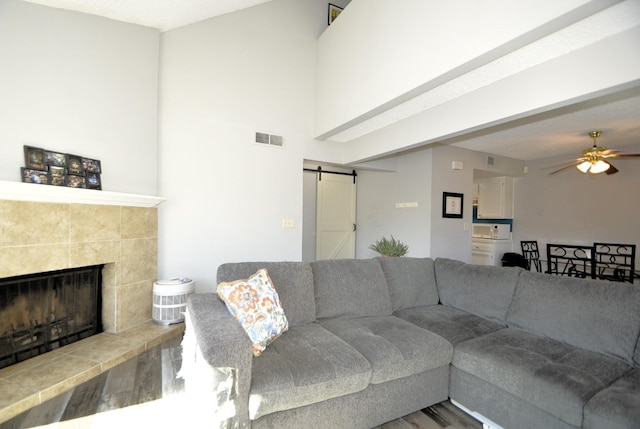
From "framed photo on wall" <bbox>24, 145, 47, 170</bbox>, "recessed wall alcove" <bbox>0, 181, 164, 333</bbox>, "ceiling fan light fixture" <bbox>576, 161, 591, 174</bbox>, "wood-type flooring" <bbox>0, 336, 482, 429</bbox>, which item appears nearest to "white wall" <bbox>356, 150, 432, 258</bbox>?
"ceiling fan light fixture" <bbox>576, 161, 591, 174</bbox>

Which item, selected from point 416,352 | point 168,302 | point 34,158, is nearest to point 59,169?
point 34,158

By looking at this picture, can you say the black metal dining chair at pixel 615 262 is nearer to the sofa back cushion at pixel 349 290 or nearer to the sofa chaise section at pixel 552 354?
the sofa chaise section at pixel 552 354

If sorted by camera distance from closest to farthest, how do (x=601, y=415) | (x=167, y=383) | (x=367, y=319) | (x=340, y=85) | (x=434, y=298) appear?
(x=601, y=415) → (x=167, y=383) → (x=367, y=319) → (x=434, y=298) → (x=340, y=85)

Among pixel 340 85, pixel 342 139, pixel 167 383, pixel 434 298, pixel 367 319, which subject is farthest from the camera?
pixel 342 139

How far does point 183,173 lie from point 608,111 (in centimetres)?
477

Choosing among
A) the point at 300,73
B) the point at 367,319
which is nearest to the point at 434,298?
the point at 367,319

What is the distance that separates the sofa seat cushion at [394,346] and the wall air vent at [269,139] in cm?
259

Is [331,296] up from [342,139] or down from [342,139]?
down

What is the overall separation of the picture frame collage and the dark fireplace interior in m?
0.72

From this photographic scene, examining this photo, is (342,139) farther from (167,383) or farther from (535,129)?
(167,383)

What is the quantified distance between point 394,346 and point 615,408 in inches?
39.5

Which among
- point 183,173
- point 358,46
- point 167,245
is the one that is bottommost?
point 167,245

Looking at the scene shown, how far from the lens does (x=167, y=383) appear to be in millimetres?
2150

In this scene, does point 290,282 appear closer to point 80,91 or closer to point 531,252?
point 80,91
